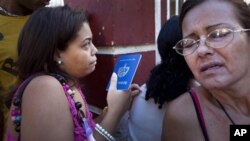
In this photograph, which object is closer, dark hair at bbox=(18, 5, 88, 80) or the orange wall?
dark hair at bbox=(18, 5, 88, 80)

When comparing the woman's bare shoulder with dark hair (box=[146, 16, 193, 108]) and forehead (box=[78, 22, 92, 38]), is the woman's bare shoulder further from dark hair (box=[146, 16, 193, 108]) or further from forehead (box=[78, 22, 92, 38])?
forehead (box=[78, 22, 92, 38])

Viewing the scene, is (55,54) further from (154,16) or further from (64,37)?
(154,16)

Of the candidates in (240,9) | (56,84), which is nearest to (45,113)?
(56,84)

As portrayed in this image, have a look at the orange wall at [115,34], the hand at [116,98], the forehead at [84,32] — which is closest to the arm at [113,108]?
the hand at [116,98]

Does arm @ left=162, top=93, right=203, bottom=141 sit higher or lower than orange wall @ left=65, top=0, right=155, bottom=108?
lower

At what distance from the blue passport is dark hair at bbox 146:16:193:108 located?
0.24m

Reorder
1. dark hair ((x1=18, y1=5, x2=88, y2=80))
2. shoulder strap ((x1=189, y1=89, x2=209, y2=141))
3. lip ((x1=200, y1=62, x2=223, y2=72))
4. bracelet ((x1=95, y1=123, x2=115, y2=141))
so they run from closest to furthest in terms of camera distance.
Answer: lip ((x1=200, y1=62, x2=223, y2=72)) < shoulder strap ((x1=189, y1=89, x2=209, y2=141)) < dark hair ((x1=18, y1=5, x2=88, y2=80)) < bracelet ((x1=95, y1=123, x2=115, y2=141))

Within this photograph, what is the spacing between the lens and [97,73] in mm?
1866

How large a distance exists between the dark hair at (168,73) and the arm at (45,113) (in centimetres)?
60

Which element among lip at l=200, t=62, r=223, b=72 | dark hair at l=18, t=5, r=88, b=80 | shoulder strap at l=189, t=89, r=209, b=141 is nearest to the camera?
lip at l=200, t=62, r=223, b=72

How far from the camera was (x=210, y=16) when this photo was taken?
128 cm

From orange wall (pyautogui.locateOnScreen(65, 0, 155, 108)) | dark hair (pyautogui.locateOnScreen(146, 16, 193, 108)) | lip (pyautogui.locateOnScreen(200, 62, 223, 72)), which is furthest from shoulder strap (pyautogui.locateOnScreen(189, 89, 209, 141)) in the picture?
orange wall (pyautogui.locateOnScreen(65, 0, 155, 108))

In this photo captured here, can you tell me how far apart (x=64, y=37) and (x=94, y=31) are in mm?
337

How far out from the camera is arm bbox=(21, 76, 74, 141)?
135 centimetres
